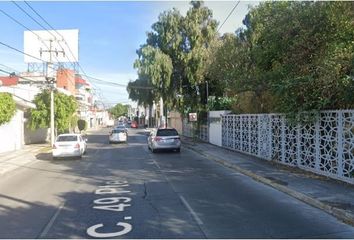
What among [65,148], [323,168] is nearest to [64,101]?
[65,148]

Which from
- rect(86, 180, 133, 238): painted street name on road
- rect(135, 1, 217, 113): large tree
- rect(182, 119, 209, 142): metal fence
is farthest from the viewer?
rect(135, 1, 217, 113): large tree

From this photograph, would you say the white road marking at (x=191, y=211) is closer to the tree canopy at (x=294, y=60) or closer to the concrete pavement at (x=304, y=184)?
the concrete pavement at (x=304, y=184)

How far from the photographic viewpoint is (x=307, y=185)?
45.2 feet

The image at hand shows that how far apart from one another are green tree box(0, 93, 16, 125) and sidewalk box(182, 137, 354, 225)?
14903mm

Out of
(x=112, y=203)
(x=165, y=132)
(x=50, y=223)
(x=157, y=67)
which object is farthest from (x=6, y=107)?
(x=50, y=223)

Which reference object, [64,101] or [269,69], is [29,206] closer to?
[269,69]

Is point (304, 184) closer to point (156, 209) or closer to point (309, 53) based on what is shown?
point (156, 209)

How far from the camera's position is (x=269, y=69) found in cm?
2169

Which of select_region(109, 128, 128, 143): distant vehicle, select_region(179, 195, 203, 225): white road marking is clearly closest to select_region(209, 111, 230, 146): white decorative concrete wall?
select_region(109, 128, 128, 143): distant vehicle

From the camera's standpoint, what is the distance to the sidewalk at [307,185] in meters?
10.5

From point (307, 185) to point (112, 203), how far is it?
5.37 m

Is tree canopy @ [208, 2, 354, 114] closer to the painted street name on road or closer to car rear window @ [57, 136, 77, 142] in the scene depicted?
the painted street name on road

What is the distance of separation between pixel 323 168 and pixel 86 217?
8.48 m

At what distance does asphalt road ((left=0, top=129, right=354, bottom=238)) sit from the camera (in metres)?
8.80
